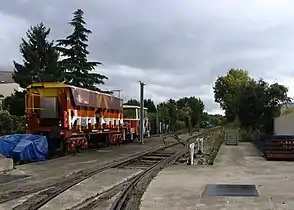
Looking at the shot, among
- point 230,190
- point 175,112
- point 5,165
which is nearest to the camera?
point 230,190

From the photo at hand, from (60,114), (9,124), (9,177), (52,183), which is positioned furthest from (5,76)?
(52,183)

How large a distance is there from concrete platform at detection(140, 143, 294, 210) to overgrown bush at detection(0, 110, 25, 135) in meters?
17.6

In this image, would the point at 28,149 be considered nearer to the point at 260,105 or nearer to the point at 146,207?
the point at 146,207

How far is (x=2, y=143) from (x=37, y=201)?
1064cm

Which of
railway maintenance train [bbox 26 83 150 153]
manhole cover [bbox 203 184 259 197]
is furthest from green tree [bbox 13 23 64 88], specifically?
manhole cover [bbox 203 184 259 197]

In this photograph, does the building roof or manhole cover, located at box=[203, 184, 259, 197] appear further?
the building roof

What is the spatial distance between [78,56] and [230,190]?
40.5 metres

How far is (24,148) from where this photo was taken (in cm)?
2183

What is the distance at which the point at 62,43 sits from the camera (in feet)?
171

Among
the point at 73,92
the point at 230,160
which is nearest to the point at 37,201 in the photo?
the point at 230,160

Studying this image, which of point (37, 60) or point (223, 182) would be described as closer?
point (223, 182)

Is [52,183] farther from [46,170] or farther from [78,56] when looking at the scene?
[78,56]

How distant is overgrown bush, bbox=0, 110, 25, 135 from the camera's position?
33.9 meters

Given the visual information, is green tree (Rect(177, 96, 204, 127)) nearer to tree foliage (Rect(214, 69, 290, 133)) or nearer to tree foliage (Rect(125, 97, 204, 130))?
tree foliage (Rect(125, 97, 204, 130))
